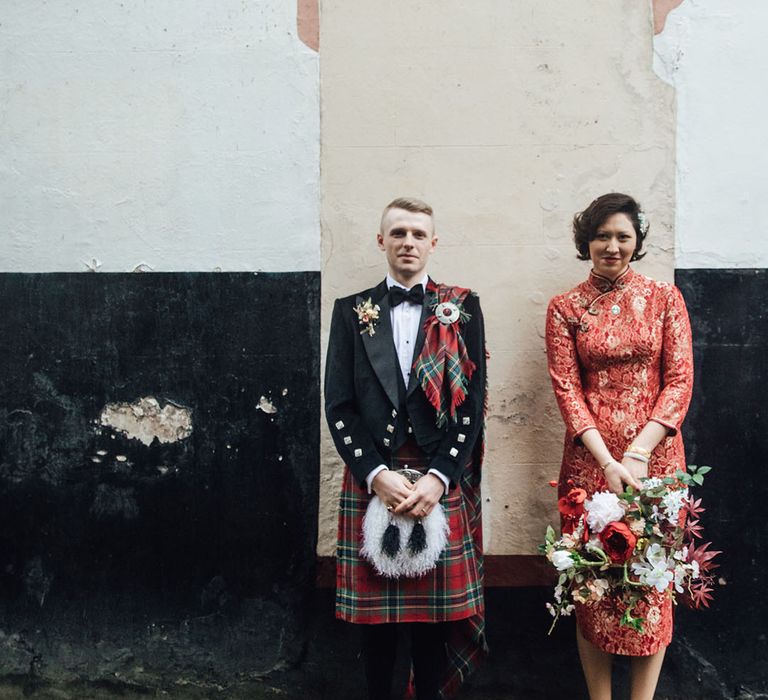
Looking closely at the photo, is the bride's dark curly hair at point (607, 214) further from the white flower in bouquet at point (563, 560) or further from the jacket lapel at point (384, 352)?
the white flower in bouquet at point (563, 560)

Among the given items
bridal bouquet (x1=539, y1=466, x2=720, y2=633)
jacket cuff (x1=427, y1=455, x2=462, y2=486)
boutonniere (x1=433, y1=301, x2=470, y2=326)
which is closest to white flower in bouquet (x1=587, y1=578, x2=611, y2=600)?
bridal bouquet (x1=539, y1=466, x2=720, y2=633)

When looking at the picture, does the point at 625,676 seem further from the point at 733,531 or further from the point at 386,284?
the point at 386,284

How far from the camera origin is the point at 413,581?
8.71 feet

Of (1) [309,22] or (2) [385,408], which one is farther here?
(1) [309,22]

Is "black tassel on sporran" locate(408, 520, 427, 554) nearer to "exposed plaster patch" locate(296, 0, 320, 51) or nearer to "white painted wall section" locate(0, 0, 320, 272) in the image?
"white painted wall section" locate(0, 0, 320, 272)

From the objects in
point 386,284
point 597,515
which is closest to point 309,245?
point 386,284

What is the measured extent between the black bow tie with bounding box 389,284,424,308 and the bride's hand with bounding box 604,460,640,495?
3.09 ft

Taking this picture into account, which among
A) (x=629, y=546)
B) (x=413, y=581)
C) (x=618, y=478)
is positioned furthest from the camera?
(x=413, y=581)

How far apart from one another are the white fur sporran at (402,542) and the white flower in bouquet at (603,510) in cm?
54

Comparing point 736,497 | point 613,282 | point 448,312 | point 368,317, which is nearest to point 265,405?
point 368,317

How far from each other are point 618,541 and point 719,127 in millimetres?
1988

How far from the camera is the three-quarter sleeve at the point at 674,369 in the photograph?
2637 millimetres

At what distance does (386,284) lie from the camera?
2773 mm

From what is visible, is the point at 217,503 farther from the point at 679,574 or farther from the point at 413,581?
the point at 679,574
